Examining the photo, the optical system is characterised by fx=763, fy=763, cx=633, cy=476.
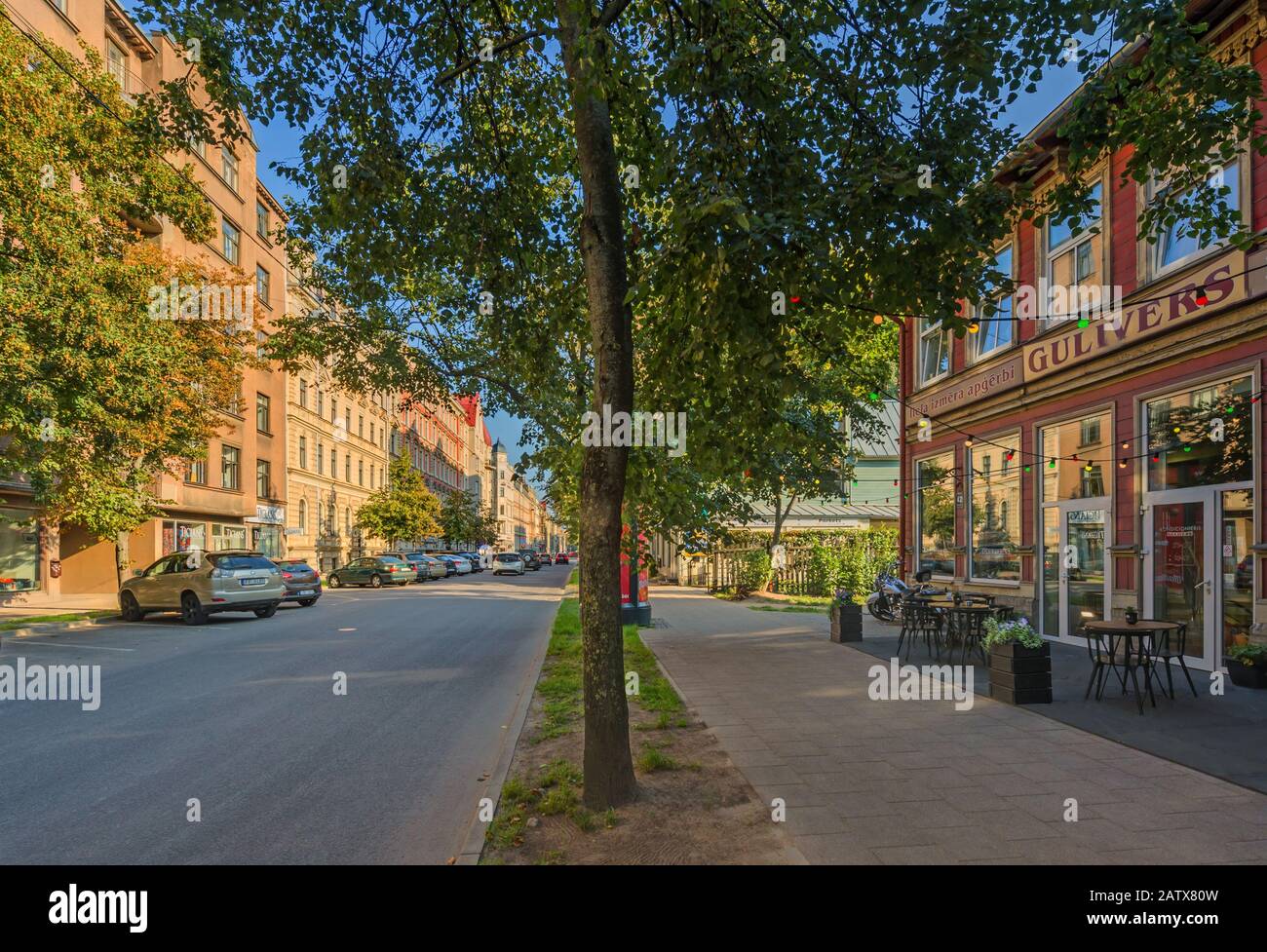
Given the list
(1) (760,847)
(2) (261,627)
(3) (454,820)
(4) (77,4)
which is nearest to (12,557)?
(2) (261,627)

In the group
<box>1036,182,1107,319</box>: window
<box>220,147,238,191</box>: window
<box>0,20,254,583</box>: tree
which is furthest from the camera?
Answer: <box>220,147,238,191</box>: window

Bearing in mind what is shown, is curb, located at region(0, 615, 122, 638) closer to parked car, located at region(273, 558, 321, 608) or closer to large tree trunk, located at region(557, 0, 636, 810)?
parked car, located at region(273, 558, 321, 608)

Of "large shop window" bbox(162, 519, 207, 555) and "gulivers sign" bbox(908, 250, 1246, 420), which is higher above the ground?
"gulivers sign" bbox(908, 250, 1246, 420)

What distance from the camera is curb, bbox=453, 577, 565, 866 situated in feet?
13.6

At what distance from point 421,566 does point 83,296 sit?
81.3ft

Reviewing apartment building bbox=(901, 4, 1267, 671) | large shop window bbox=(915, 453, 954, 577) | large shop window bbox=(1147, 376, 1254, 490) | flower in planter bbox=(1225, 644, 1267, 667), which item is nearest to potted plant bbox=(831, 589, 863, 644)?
apartment building bbox=(901, 4, 1267, 671)

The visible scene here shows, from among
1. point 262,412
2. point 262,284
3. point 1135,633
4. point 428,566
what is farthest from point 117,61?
point 1135,633

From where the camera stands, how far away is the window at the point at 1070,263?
11.7m

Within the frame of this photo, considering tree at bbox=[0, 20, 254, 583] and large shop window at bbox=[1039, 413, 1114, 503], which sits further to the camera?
tree at bbox=[0, 20, 254, 583]

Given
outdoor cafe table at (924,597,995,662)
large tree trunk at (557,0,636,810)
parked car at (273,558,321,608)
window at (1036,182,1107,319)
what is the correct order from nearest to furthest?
1. large tree trunk at (557,0,636,810)
2. outdoor cafe table at (924,597,995,662)
3. window at (1036,182,1107,319)
4. parked car at (273,558,321,608)

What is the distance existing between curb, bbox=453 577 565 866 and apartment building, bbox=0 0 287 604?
1434cm

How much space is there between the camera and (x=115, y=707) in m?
8.09

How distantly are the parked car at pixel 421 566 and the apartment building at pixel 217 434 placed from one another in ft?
20.1

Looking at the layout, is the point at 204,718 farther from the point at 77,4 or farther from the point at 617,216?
the point at 77,4
